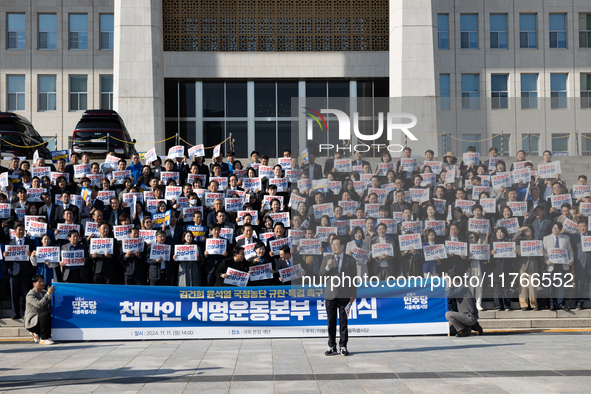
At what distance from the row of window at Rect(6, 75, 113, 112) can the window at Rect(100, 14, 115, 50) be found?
1790 millimetres

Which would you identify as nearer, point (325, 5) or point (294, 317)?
point (294, 317)

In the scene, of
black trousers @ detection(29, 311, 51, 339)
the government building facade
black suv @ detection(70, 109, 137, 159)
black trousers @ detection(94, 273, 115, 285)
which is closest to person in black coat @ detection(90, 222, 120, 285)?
black trousers @ detection(94, 273, 115, 285)

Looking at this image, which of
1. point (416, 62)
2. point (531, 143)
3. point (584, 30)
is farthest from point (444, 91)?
point (584, 30)

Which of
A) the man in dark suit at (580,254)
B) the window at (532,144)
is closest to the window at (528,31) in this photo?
the window at (532,144)

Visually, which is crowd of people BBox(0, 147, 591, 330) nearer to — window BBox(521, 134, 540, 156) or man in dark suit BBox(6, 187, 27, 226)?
man in dark suit BBox(6, 187, 27, 226)

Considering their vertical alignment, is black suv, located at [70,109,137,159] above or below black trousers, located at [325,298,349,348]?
above

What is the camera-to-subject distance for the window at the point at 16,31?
3409cm

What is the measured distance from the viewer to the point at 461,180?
13.7m

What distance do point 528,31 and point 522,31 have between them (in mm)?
354

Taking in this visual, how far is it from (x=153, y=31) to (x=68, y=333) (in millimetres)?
19346

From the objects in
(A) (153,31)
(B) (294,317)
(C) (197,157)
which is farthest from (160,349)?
(A) (153,31)

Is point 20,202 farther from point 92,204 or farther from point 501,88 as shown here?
point 501,88

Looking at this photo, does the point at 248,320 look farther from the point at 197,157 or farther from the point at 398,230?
the point at 197,157

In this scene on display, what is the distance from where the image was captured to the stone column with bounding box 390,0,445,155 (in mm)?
27297
